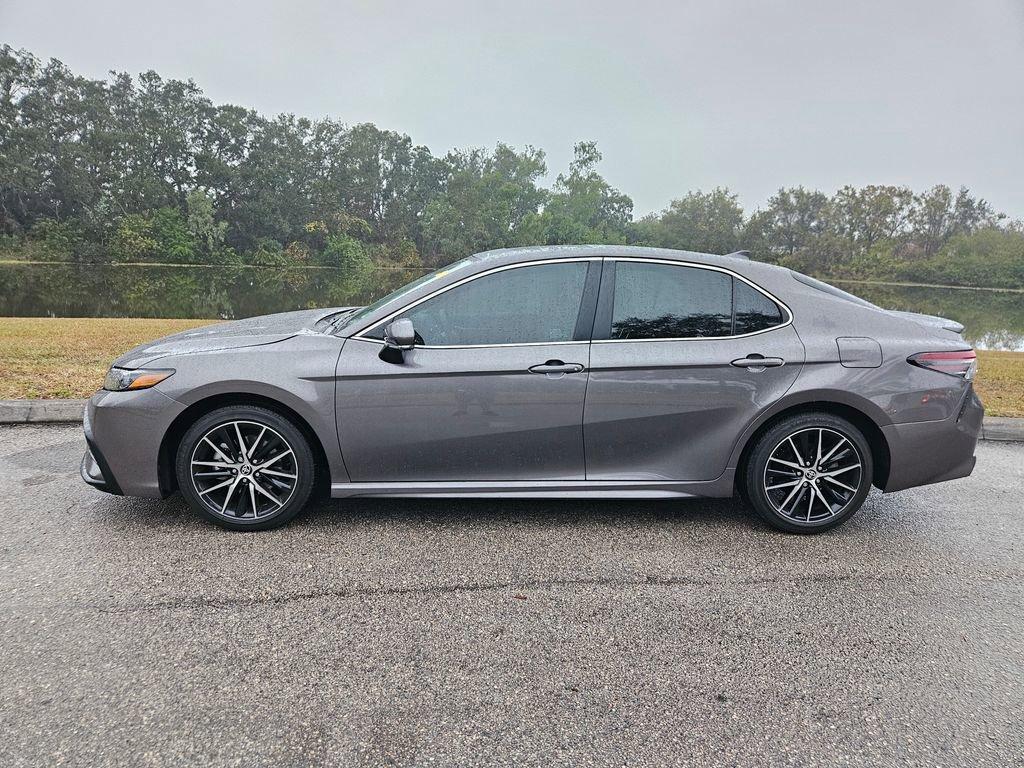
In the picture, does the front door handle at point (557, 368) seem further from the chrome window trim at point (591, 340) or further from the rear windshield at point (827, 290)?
the rear windshield at point (827, 290)

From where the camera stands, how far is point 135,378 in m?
3.37

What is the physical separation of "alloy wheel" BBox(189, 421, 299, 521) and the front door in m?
0.37

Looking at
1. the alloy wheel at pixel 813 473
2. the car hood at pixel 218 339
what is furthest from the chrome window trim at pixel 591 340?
the alloy wheel at pixel 813 473

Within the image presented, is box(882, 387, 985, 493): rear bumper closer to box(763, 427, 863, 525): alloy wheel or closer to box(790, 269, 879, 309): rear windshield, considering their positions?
box(763, 427, 863, 525): alloy wheel

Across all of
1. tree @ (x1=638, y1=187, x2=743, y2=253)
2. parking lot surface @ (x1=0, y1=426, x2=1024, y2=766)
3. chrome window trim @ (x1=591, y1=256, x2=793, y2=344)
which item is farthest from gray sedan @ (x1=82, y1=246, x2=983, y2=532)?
tree @ (x1=638, y1=187, x2=743, y2=253)

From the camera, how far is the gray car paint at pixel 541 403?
3334 millimetres

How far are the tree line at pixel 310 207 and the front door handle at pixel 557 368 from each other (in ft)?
203

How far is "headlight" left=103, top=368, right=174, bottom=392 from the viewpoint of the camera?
334 cm

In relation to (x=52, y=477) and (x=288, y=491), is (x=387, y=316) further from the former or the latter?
(x=52, y=477)

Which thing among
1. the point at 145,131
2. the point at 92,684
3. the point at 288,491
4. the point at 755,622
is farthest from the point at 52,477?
the point at 145,131

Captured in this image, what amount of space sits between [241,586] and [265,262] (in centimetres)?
7329

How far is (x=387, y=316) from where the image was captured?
136 inches

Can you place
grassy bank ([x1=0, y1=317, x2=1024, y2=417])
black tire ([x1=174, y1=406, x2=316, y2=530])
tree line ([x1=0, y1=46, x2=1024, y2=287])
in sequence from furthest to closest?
tree line ([x1=0, y1=46, x2=1024, y2=287])
grassy bank ([x1=0, y1=317, x2=1024, y2=417])
black tire ([x1=174, y1=406, x2=316, y2=530])

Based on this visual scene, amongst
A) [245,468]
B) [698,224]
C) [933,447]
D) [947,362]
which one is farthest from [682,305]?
[698,224]
